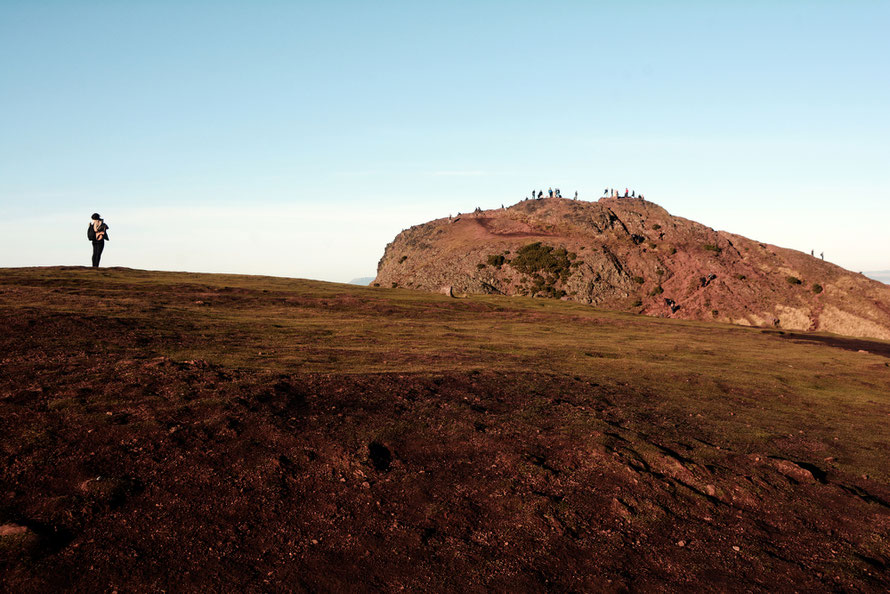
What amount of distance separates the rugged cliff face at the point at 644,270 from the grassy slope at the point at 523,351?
59.2 feet

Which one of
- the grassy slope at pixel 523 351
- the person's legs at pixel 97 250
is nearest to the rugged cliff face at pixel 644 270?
the grassy slope at pixel 523 351

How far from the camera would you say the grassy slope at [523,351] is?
23828mm

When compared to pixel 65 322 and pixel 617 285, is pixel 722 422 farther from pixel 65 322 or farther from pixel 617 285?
pixel 617 285

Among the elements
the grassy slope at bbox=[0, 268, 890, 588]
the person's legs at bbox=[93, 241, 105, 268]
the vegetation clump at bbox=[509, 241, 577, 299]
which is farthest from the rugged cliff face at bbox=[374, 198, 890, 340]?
the person's legs at bbox=[93, 241, 105, 268]

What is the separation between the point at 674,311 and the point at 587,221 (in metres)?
27.8

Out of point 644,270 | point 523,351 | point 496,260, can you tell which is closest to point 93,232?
point 523,351

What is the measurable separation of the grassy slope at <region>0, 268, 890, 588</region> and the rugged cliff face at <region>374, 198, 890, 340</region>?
18057mm

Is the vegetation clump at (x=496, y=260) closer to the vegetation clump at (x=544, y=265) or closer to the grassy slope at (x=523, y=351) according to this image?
the vegetation clump at (x=544, y=265)

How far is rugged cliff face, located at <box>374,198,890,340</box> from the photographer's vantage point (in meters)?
76.6

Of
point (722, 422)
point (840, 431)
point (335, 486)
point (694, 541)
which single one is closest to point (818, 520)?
point (694, 541)

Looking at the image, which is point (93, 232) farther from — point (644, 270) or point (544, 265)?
point (644, 270)

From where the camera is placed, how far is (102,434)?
15555 mm

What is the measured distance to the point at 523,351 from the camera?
37750 mm

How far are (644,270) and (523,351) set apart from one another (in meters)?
55.7
